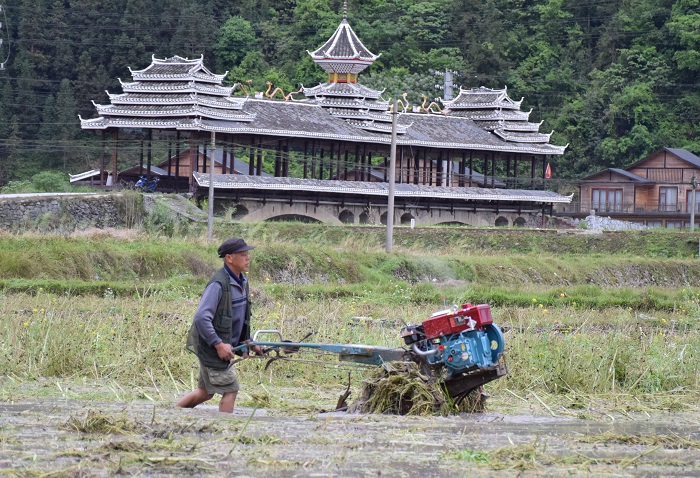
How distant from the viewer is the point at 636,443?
30.9 feet

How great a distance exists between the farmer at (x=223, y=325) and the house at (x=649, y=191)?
4853cm

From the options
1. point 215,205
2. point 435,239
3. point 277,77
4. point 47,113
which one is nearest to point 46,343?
point 435,239

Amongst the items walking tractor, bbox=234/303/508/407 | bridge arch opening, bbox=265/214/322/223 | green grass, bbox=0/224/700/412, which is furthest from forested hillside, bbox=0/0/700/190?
walking tractor, bbox=234/303/508/407

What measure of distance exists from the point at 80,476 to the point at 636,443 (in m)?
4.49

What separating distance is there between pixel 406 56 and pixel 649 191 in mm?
17027

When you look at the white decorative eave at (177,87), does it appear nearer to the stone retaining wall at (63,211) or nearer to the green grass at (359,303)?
the stone retaining wall at (63,211)

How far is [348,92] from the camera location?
2061 inches

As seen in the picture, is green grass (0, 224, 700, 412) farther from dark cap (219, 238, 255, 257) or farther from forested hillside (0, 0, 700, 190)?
forested hillside (0, 0, 700, 190)

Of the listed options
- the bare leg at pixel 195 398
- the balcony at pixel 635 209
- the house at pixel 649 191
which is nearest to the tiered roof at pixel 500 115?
the house at pixel 649 191

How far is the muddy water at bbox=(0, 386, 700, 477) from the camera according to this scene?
25.6ft

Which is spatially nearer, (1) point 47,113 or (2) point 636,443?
(2) point 636,443

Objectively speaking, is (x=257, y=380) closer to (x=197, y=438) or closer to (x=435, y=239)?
(x=197, y=438)

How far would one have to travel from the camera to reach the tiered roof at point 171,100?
4541 cm

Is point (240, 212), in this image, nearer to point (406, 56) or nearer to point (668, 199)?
point (668, 199)
